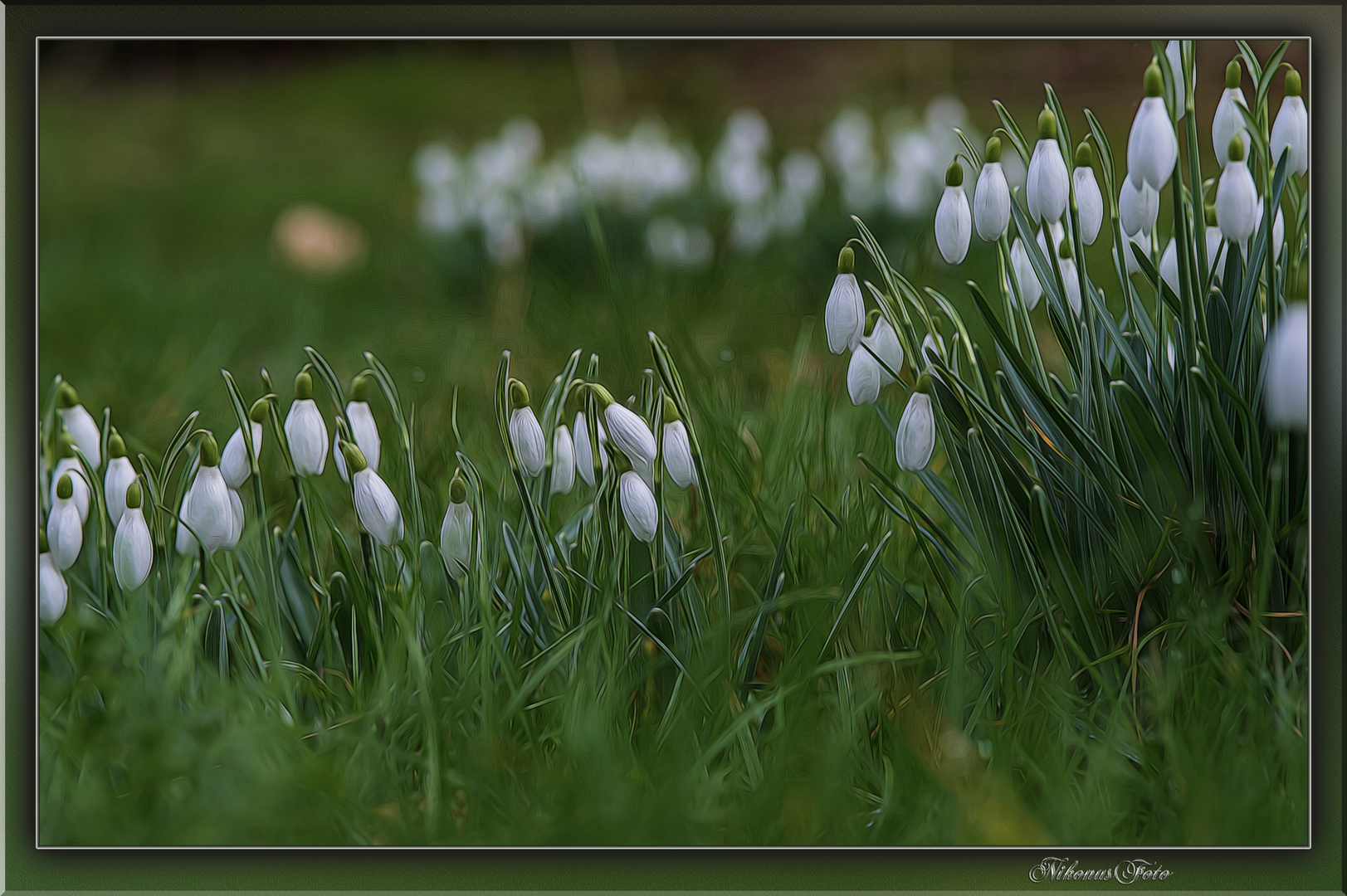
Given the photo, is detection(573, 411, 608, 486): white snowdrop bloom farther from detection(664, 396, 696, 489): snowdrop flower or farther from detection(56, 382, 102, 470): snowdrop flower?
detection(56, 382, 102, 470): snowdrop flower

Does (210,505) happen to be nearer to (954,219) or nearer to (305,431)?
(305,431)

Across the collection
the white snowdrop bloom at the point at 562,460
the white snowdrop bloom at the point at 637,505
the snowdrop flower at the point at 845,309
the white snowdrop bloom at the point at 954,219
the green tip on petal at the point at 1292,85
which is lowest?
the white snowdrop bloom at the point at 637,505

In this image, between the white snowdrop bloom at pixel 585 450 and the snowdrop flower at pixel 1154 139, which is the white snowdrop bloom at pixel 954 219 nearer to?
the snowdrop flower at pixel 1154 139

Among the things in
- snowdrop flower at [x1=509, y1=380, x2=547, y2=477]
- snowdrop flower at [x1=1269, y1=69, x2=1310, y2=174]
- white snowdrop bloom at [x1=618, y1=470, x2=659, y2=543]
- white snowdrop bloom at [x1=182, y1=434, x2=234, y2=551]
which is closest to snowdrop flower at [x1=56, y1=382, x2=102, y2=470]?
white snowdrop bloom at [x1=182, y1=434, x2=234, y2=551]

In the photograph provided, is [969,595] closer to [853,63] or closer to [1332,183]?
[1332,183]

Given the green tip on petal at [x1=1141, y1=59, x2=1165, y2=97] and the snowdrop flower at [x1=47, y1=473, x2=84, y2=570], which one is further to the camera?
the snowdrop flower at [x1=47, y1=473, x2=84, y2=570]

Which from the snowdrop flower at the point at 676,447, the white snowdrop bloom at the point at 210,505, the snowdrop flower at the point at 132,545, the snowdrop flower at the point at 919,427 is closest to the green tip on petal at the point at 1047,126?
the snowdrop flower at the point at 919,427

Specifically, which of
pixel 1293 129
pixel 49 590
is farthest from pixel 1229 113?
pixel 49 590
